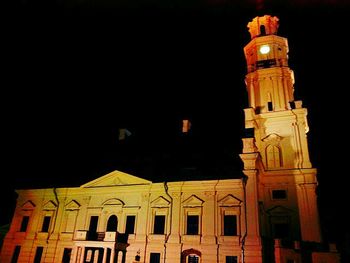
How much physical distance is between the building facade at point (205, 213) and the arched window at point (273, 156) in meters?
0.09

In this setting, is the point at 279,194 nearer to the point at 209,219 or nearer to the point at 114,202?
the point at 209,219

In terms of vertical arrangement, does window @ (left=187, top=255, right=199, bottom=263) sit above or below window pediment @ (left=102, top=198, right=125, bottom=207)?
below

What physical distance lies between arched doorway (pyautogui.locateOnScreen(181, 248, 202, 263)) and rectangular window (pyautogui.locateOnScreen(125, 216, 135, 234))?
17.1ft

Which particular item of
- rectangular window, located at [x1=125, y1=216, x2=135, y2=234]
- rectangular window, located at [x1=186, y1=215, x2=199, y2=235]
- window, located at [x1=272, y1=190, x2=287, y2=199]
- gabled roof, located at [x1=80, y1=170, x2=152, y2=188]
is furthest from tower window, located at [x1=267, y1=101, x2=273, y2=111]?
rectangular window, located at [x1=125, y1=216, x2=135, y2=234]

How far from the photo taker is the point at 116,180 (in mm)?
30203

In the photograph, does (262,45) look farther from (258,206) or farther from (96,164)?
(96,164)

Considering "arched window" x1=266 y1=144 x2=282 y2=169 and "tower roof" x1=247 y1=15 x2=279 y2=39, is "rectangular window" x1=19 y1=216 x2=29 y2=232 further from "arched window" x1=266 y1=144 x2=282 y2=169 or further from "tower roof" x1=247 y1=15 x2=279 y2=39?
"tower roof" x1=247 y1=15 x2=279 y2=39

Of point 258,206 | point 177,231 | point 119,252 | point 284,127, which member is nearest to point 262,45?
point 284,127

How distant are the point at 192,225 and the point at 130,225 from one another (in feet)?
19.5

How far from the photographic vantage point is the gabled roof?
96.6 ft

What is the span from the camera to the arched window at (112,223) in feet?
95.6

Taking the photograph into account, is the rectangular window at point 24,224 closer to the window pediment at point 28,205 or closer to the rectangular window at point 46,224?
the window pediment at point 28,205

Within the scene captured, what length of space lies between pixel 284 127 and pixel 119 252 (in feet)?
65.4

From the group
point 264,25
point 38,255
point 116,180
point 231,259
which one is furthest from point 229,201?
point 264,25
